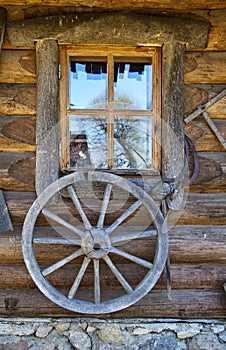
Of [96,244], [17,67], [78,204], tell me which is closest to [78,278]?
[96,244]

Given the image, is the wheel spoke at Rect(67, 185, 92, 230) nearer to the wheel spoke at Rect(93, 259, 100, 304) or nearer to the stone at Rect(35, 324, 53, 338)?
the wheel spoke at Rect(93, 259, 100, 304)

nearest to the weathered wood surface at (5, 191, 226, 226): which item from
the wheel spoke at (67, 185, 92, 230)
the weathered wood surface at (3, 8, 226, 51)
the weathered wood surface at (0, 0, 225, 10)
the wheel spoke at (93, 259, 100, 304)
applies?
the wheel spoke at (67, 185, 92, 230)

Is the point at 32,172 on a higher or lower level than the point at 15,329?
higher

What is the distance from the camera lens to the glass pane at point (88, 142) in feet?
9.96

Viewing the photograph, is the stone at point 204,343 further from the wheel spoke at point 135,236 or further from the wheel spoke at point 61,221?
the wheel spoke at point 61,221

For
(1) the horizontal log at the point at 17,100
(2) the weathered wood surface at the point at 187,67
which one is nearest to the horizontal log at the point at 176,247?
(1) the horizontal log at the point at 17,100

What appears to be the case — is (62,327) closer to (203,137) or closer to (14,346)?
(14,346)

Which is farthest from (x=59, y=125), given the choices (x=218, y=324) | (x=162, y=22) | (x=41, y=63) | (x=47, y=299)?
(x=218, y=324)

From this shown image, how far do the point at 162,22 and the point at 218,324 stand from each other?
2.12 meters

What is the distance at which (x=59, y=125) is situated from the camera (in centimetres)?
297

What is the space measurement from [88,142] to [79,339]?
53.5 inches

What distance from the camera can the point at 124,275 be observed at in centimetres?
291

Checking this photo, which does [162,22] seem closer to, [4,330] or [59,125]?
[59,125]

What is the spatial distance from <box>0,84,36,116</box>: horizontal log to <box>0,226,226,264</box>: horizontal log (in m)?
0.83
